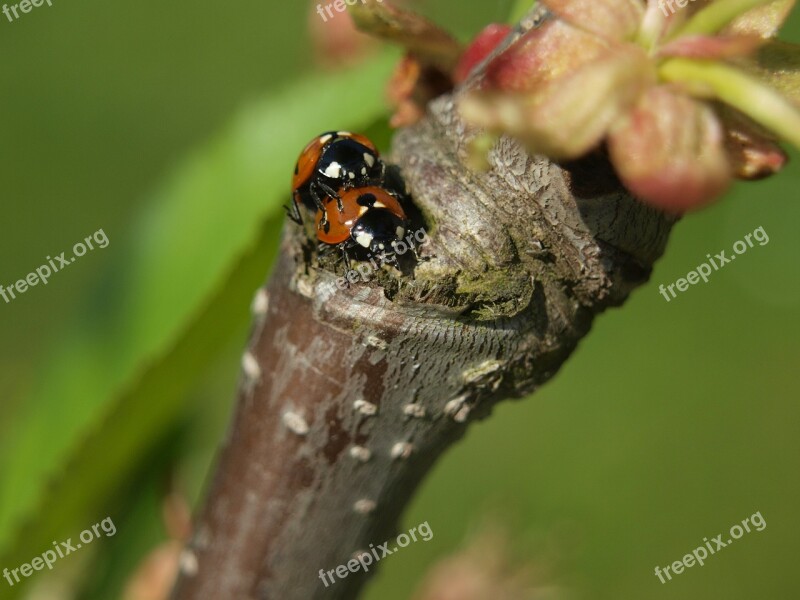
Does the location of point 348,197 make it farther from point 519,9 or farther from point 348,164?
point 519,9

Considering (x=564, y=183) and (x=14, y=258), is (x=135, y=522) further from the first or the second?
(x=14, y=258)

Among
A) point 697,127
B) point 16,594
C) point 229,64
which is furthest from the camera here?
point 229,64

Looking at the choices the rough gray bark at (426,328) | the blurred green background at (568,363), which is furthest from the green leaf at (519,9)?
the blurred green background at (568,363)

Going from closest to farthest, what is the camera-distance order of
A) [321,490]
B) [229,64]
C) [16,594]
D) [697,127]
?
1. [697,127]
2. [321,490]
3. [16,594]
4. [229,64]

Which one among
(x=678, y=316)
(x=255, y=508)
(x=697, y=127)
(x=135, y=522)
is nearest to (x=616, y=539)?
(x=678, y=316)

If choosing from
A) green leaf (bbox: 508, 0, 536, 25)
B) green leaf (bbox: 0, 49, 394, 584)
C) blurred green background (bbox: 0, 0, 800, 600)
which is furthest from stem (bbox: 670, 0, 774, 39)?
blurred green background (bbox: 0, 0, 800, 600)

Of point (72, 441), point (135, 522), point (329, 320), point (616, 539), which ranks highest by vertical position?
point (329, 320)

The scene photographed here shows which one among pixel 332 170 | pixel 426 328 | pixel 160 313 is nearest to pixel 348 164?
pixel 332 170
